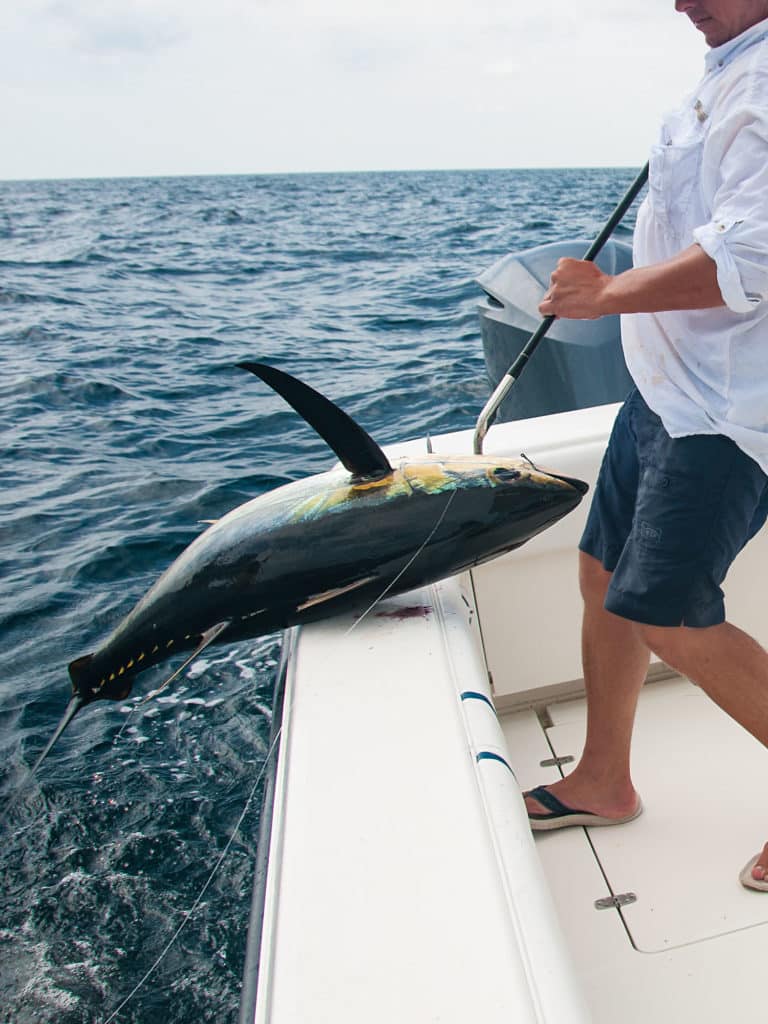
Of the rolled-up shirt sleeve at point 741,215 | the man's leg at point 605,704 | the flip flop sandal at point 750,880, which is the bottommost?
the flip flop sandal at point 750,880

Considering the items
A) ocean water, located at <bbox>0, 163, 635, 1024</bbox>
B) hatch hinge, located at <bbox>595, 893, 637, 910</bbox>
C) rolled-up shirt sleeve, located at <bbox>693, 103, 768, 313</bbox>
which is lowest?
ocean water, located at <bbox>0, 163, 635, 1024</bbox>

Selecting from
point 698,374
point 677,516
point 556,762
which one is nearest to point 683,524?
point 677,516

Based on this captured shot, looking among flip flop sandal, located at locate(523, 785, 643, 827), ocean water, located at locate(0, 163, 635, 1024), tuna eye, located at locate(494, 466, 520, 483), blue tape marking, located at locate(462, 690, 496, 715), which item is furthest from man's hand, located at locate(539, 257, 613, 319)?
ocean water, located at locate(0, 163, 635, 1024)

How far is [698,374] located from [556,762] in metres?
1.09

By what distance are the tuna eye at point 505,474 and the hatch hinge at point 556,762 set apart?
787mm

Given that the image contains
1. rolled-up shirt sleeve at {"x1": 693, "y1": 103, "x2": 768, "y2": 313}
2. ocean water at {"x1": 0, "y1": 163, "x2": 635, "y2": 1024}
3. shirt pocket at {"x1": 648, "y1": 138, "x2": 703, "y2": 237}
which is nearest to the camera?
rolled-up shirt sleeve at {"x1": 693, "y1": 103, "x2": 768, "y2": 313}

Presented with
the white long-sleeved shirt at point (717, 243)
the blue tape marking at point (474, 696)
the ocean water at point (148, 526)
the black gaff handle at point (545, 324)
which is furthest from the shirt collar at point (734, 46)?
the ocean water at point (148, 526)

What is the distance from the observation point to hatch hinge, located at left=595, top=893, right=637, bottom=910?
1.81 meters

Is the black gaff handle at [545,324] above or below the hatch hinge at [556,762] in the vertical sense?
above

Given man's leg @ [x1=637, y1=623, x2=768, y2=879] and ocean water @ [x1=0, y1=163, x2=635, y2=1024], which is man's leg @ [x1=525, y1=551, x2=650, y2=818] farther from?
ocean water @ [x1=0, y1=163, x2=635, y2=1024]

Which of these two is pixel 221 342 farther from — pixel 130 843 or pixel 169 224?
pixel 169 224

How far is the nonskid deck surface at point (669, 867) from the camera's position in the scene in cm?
162

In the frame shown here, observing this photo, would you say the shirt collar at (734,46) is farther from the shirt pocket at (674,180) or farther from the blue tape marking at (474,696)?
the blue tape marking at (474,696)

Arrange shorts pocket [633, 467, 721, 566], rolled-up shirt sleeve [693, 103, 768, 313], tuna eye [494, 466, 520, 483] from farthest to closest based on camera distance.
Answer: tuna eye [494, 466, 520, 483] → shorts pocket [633, 467, 721, 566] → rolled-up shirt sleeve [693, 103, 768, 313]
